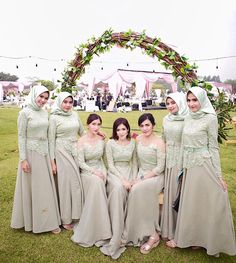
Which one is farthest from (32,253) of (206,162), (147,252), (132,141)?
(206,162)

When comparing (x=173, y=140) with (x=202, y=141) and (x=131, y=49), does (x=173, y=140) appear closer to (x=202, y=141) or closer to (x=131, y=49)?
(x=202, y=141)

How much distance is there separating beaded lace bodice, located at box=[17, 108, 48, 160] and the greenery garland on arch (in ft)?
2.36

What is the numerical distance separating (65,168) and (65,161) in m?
0.09

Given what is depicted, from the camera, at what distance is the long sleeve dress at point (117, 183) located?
326cm

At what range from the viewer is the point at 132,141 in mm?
3768

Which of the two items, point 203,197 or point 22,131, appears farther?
point 22,131

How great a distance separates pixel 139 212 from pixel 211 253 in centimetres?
89

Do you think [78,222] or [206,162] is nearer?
[206,162]

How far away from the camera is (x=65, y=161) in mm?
3664

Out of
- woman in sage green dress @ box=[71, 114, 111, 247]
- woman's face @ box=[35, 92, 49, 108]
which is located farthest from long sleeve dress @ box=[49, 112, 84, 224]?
woman's face @ box=[35, 92, 49, 108]

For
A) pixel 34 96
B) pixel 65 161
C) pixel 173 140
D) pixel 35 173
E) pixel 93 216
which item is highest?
pixel 34 96

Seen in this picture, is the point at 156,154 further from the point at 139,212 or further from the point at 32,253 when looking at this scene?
the point at 32,253

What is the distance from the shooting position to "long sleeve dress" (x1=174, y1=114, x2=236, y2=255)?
3029 millimetres

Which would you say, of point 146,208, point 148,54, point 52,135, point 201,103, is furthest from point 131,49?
point 146,208
